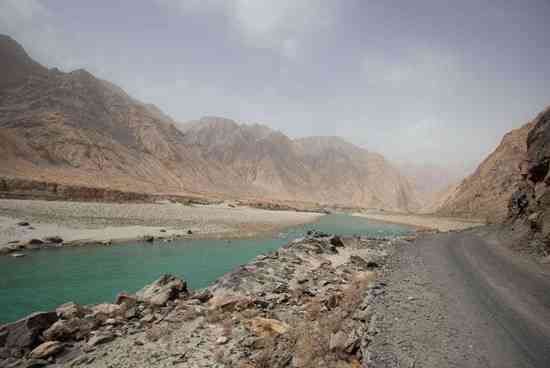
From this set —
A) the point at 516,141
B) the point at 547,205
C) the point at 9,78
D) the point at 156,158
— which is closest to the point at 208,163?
the point at 156,158

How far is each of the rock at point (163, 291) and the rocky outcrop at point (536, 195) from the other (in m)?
16.4

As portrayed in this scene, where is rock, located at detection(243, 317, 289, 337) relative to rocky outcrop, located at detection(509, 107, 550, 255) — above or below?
below

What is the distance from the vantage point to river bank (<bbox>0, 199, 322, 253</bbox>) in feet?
71.9

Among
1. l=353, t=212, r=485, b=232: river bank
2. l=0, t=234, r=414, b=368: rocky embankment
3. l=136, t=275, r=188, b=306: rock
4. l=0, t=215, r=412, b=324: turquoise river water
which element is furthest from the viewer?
l=353, t=212, r=485, b=232: river bank

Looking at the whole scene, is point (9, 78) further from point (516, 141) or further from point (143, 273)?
point (516, 141)

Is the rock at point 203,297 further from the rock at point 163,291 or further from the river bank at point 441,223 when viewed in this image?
the river bank at point 441,223

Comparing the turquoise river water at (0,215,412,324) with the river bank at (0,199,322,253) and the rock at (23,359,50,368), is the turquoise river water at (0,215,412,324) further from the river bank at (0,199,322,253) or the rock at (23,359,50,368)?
the rock at (23,359,50,368)

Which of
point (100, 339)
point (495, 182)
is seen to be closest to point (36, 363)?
point (100, 339)

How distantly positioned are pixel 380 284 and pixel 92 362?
27.6 feet

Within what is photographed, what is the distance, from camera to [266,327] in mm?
7504

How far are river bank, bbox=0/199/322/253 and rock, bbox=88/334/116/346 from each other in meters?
16.9

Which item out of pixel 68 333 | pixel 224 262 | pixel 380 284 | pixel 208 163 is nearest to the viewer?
pixel 68 333

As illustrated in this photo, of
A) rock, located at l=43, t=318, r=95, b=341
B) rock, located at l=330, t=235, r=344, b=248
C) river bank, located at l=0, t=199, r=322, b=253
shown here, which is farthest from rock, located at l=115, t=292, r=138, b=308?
rock, located at l=330, t=235, r=344, b=248

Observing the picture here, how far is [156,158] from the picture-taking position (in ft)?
348
